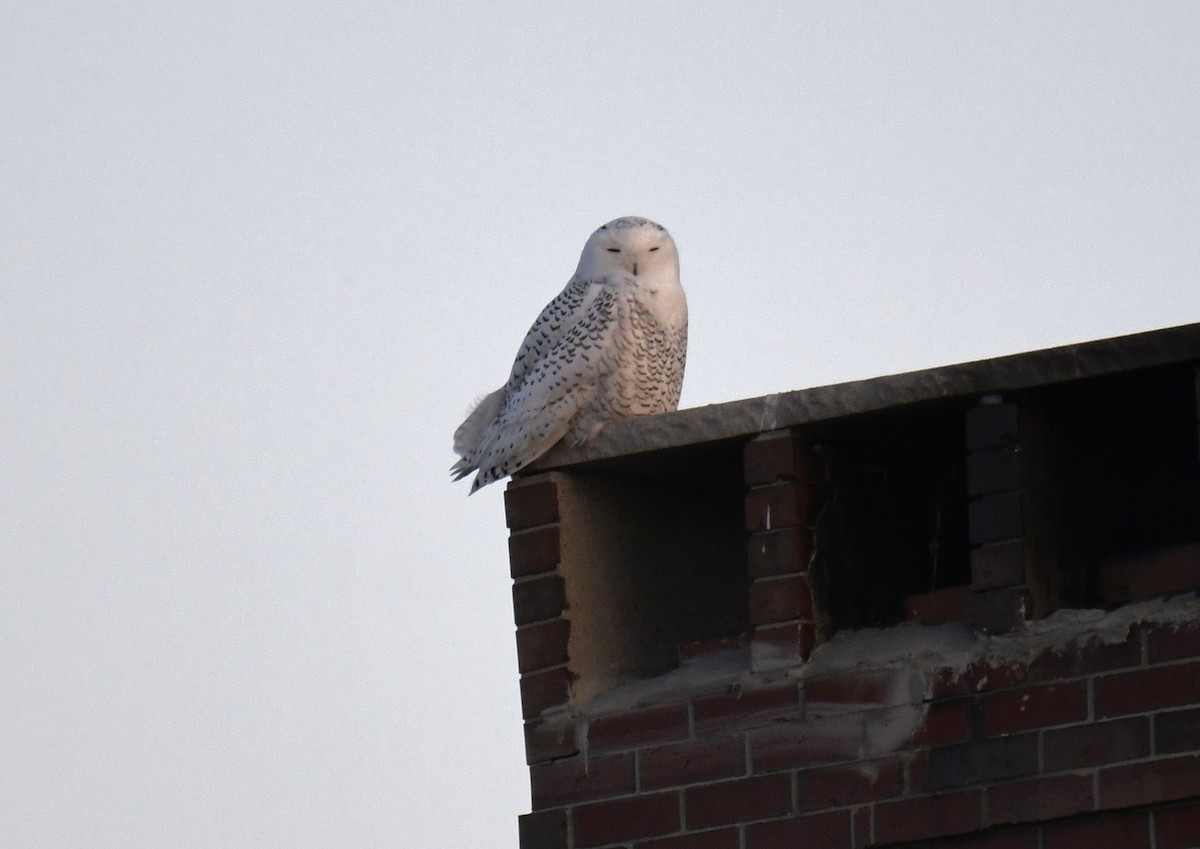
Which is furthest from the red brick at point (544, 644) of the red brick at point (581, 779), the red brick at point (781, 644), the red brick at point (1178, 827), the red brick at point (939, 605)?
the red brick at point (1178, 827)

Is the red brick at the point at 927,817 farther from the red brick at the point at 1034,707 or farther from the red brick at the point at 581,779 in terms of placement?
the red brick at the point at 581,779

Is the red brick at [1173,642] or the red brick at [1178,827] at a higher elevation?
the red brick at [1173,642]

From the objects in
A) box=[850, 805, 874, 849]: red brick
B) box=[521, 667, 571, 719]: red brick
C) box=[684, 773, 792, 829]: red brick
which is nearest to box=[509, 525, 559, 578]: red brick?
box=[521, 667, 571, 719]: red brick

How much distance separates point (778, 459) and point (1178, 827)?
1251mm

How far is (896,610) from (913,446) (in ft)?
1.35

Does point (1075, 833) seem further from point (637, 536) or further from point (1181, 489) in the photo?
point (637, 536)

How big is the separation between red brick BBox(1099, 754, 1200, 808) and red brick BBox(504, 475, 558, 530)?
157cm

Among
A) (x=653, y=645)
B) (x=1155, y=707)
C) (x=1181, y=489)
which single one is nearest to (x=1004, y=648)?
(x=1155, y=707)

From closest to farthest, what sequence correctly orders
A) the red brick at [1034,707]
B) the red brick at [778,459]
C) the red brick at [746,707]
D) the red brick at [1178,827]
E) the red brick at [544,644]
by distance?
the red brick at [1178,827] → the red brick at [1034,707] → the red brick at [746,707] → the red brick at [778,459] → the red brick at [544,644]

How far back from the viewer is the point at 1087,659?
16.0ft

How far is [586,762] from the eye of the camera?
5410 millimetres

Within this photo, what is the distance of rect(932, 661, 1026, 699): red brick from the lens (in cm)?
494

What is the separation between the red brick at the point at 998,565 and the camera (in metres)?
5.00

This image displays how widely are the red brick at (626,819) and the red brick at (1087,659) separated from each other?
91 centimetres
